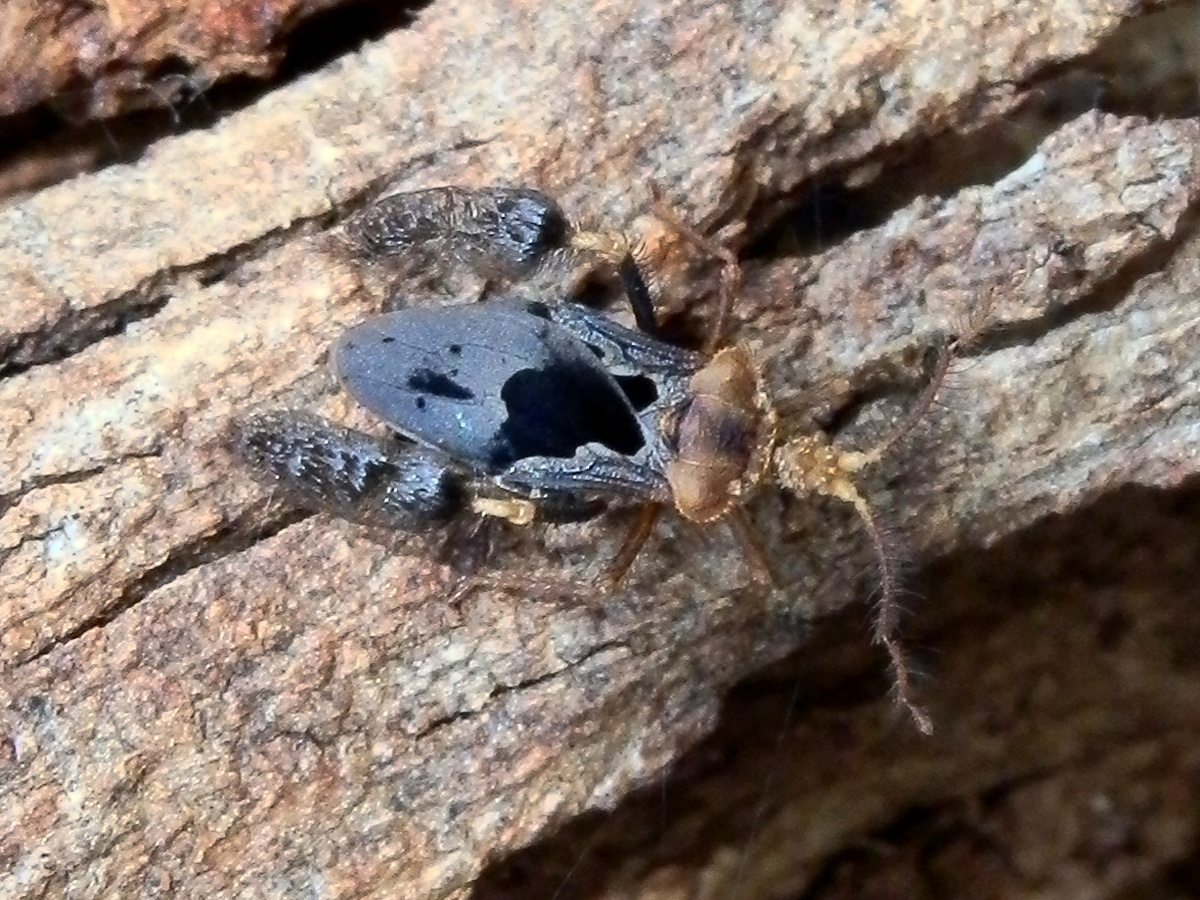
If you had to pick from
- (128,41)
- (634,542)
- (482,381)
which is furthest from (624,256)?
(128,41)

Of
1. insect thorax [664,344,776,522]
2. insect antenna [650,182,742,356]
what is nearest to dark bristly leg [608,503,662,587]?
insect thorax [664,344,776,522]

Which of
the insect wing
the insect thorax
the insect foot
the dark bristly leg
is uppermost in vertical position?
the insect foot

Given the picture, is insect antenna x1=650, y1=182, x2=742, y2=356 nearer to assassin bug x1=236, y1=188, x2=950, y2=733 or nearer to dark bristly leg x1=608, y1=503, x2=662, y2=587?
assassin bug x1=236, y1=188, x2=950, y2=733

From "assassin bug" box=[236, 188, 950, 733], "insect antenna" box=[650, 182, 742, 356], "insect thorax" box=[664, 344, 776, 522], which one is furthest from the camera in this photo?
"insect thorax" box=[664, 344, 776, 522]

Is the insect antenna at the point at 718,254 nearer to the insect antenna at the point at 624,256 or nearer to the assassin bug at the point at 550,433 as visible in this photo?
the assassin bug at the point at 550,433

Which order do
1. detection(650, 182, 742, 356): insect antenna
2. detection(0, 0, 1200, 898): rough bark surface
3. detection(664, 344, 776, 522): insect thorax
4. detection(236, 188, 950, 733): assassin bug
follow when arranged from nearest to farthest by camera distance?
detection(0, 0, 1200, 898): rough bark surface, detection(236, 188, 950, 733): assassin bug, detection(650, 182, 742, 356): insect antenna, detection(664, 344, 776, 522): insect thorax

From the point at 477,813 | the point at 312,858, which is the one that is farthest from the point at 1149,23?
the point at 312,858

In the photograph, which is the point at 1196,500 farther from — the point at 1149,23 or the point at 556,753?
the point at 556,753

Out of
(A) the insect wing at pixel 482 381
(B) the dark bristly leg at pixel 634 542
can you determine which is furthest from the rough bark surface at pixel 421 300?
(A) the insect wing at pixel 482 381
